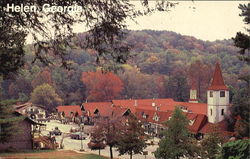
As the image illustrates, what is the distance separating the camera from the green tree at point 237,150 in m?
10.7

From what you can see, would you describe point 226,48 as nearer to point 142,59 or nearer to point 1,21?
point 142,59

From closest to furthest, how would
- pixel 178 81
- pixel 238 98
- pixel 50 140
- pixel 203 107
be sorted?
pixel 50 140, pixel 238 98, pixel 203 107, pixel 178 81

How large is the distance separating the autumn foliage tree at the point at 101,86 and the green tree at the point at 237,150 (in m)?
57.8

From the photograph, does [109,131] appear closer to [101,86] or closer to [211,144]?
[211,144]

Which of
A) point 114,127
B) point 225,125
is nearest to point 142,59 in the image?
point 225,125

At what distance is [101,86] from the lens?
233 feet

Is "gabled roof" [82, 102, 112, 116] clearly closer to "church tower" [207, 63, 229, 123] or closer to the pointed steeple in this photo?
"church tower" [207, 63, 229, 123]

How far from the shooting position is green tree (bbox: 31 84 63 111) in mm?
65375

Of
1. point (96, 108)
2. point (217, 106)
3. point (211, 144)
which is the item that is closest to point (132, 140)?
point (211, 144)

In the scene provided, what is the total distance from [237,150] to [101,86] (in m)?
60.2

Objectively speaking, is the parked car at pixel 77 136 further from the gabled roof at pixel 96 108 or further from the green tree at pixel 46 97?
the green tree at pixel 46 97

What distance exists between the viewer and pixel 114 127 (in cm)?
2953

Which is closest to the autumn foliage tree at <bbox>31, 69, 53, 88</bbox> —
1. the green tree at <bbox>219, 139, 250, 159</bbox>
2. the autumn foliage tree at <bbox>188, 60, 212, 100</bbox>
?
the autumn foliage tree at <bbox>188, 60, 212, 100</bbox>

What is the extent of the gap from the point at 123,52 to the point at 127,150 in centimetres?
2045
